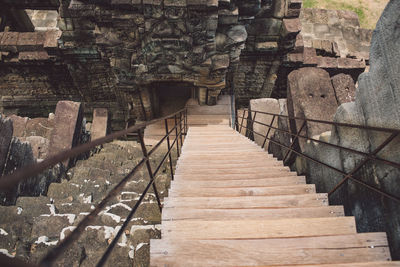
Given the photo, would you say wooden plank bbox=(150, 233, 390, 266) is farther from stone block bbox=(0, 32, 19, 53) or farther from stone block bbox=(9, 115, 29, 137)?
stone block bbox=(0, 32, 19, 53)

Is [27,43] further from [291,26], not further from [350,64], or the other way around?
[350,64]

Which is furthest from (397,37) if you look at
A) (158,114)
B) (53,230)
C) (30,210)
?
(158,114)

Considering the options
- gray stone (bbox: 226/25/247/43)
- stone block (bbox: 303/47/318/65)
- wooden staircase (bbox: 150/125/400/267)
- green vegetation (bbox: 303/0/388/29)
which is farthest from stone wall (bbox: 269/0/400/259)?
green vegetation (bbox: 303/0/388/29)

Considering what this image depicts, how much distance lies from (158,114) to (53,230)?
20.0 ft

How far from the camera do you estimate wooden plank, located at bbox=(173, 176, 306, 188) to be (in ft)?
7.22

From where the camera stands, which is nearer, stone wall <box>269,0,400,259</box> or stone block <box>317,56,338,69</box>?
stone wall <box>269,0,400,259</box>

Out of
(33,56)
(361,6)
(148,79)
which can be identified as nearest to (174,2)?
(148,79)

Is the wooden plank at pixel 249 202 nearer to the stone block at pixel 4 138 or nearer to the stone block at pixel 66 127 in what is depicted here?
the stone block at pixel 4 138

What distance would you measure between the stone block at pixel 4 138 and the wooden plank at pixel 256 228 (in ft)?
9.44

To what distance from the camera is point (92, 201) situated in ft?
8.75

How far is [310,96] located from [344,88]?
798 millimetres

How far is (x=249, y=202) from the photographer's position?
183cm

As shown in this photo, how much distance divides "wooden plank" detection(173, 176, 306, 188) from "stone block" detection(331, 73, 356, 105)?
2389 mm

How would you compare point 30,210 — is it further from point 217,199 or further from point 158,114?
point 158,114
